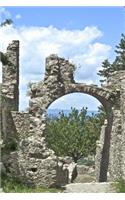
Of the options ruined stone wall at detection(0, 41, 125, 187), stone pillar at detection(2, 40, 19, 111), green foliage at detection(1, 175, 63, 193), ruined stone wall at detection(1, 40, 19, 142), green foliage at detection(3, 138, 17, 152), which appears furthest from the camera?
stone pillar at detection(2, 40, 19, 111)

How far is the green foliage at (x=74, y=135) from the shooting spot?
143 ft

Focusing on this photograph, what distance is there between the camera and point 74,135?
44375mm

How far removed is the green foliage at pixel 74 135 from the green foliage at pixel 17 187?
25333 mm

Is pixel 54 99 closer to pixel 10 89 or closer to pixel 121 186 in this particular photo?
pixel 10 89

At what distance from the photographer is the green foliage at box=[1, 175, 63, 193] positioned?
51.9 ft

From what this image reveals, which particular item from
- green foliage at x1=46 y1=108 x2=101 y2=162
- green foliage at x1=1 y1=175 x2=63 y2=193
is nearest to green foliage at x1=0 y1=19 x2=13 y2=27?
green foliage at x1=1 y1=175 x2=63 y2=193

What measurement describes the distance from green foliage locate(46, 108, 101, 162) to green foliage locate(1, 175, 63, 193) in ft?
83.1

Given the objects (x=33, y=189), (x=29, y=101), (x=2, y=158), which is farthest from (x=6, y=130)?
(x=33, y=189)

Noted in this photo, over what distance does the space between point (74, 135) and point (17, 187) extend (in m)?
28.1

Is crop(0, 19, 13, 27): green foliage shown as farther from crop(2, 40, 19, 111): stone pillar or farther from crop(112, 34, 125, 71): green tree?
crop(112, 34, 125, 71): green tree

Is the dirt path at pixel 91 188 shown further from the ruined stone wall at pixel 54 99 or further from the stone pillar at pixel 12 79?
the stone pillar at pixel 12 79

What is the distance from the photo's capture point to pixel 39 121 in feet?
68.8
